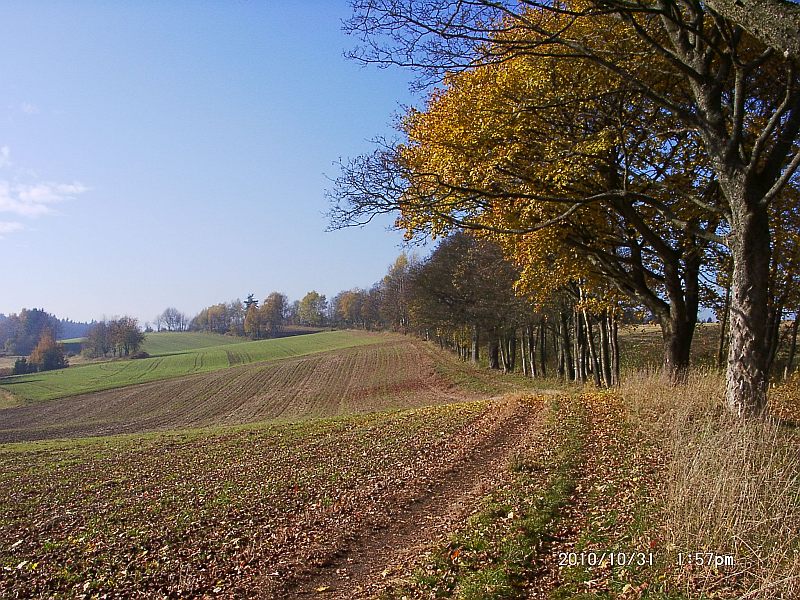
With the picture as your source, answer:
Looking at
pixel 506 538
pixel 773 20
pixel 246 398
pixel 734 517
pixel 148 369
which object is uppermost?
pixel 773 20

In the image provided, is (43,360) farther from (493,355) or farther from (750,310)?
(750,310)

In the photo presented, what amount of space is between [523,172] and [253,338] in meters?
136

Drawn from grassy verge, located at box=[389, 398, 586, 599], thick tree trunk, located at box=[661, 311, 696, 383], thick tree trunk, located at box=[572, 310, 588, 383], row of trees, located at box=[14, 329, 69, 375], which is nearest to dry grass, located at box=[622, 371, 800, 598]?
grassy verge, located at box=[389, 398, 586, 599]

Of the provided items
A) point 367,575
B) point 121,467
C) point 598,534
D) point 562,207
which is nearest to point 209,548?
point 367,575

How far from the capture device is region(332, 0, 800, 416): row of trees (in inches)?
371

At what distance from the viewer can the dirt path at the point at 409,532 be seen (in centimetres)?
625

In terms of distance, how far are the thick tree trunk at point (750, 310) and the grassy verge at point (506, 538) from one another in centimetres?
289

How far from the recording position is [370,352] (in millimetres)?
67500

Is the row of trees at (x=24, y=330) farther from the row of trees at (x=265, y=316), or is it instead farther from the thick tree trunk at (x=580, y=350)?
the thick tree trunk at (x=580, y=350)

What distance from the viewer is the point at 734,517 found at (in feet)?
17.0

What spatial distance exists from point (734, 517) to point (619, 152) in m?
11.6

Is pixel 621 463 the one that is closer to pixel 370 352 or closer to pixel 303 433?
pixel 303 433
